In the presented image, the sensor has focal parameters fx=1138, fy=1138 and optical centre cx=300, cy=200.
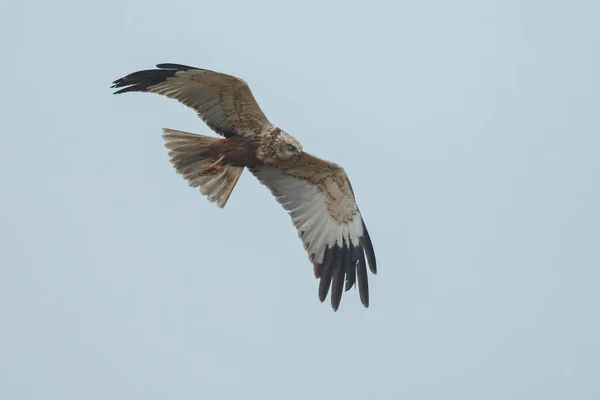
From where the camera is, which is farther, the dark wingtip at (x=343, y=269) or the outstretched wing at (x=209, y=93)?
the dark wingtip at (x=343, y=269)

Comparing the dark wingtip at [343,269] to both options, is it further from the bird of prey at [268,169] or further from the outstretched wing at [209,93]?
the outstretched wing at [209,93]

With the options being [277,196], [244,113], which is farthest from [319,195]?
[244,113]

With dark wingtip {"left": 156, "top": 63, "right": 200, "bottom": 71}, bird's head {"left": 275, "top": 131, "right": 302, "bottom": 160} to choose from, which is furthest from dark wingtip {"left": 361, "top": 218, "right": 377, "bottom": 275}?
dark wingtip {"left": 156, "top": 63, "right": 200, "bottom": 71}

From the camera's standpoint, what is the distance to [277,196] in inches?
529

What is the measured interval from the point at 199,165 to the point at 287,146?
1341 millimetres

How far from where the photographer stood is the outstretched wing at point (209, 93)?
1213 cm

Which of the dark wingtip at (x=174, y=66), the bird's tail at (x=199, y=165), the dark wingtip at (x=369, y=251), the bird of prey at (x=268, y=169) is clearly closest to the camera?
the dark wingtip at (x=174, y=66)

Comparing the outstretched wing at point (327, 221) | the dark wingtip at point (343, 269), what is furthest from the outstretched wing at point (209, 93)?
the dark wingtip at point (343, 269)

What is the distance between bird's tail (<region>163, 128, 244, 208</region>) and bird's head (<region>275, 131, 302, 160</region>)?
0.86 metres

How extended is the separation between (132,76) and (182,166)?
153cm

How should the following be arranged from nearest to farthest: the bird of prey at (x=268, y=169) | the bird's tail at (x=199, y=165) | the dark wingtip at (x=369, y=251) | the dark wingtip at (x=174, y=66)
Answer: the dark wingtip at (x=174, y=66) < the bird of prey at (x=268, y=169) < the bird's tail at (x=199, y=165) < the dark wingtip at (x=369, y=251)

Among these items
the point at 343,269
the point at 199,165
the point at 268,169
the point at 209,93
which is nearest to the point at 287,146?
the point at 268,169

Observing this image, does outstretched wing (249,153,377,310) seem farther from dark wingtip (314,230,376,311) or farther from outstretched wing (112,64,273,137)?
outstretched wing (112,64,273,137)

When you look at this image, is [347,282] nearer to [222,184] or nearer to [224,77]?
[222,184]
